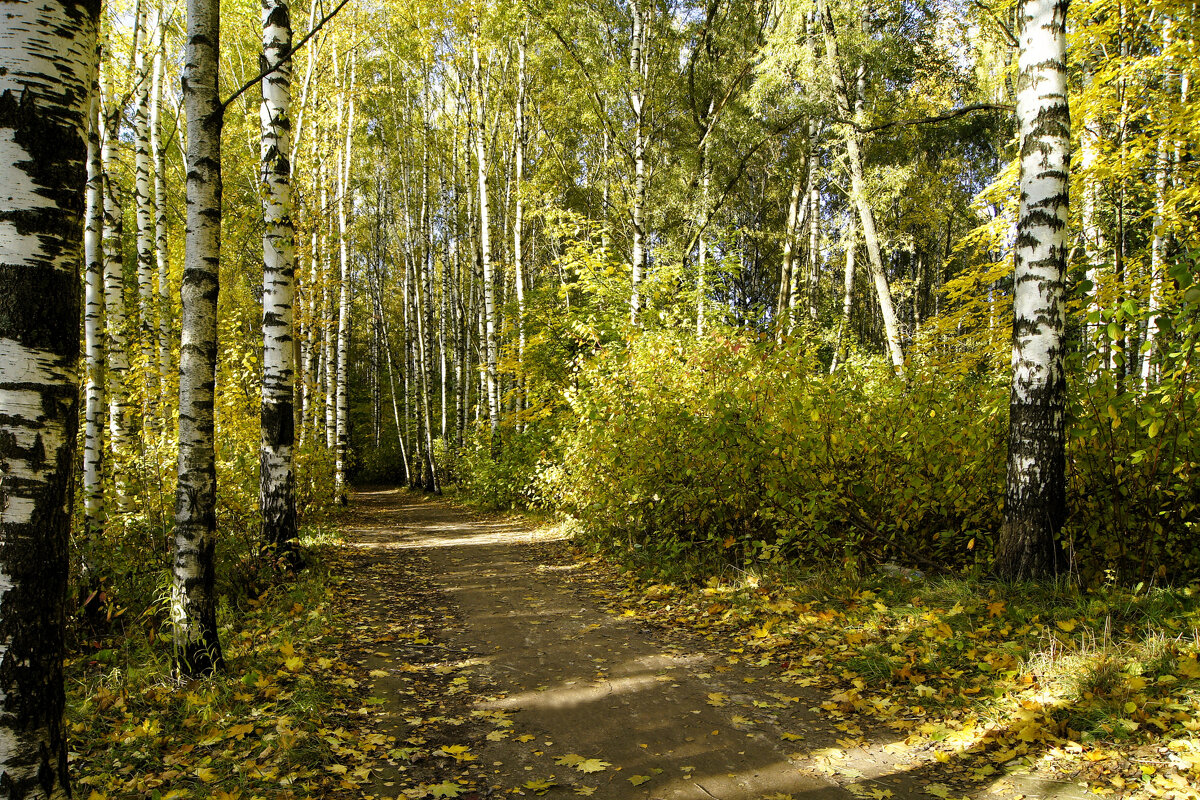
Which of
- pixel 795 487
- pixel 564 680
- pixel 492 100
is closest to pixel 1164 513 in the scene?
pixel 795 487

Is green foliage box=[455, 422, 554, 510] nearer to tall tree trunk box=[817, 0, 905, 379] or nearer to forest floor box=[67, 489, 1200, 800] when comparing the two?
forest floor box=[67, 489, 1200, 800]

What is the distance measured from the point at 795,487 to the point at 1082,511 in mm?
2425

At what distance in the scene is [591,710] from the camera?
4344mm

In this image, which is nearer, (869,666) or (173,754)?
(173,754)

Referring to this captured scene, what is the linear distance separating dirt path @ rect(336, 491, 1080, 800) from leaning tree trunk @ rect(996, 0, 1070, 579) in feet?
7.64

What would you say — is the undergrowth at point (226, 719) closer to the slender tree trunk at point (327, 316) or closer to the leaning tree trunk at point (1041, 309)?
the leaning tree trunk at point (1041, 309)

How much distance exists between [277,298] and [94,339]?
2.39m

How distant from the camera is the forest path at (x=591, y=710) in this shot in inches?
135

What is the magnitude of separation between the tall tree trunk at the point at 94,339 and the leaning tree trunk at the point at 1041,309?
29.4 feet

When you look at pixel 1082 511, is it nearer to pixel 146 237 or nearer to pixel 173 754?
pixel 173 754

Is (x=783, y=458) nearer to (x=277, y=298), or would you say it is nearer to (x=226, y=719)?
(x=226, y=719)

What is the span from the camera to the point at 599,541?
9633mm

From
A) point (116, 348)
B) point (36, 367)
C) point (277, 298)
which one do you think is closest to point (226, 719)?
→ point (36, 367)

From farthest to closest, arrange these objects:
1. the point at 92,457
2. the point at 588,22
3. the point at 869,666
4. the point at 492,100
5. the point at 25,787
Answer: the point at 492,100
the point at 588,22
the point at 92,457
the point at 869,666
the point at 25,787
